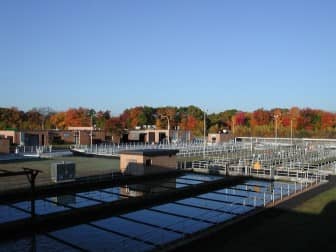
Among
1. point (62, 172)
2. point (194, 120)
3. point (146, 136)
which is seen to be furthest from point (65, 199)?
point (194, 120)

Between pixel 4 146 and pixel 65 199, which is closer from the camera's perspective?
pixel 65 199

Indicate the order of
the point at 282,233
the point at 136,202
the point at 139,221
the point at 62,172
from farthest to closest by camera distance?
the point at 62,172 → the point at 136,202 → the point at 139,221 → the point at 282,233

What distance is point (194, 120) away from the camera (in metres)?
96.2

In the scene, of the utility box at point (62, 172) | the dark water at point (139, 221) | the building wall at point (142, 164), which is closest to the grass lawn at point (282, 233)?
the dark water at point (139, 221)

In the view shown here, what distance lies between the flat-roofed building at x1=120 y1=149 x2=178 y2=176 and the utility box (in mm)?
5327

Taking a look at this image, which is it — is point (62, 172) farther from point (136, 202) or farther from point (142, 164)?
point (136, 202)

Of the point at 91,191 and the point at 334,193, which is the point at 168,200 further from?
the point at 334,193

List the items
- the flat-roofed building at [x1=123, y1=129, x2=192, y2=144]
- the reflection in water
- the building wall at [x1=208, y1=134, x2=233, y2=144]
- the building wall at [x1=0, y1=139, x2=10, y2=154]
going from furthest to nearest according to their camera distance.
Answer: the flat-roofed building at [x1=123, y1=129, x2=192, y2=144] < the building wall at [x1=208, y1=134, x2=233, y2=144] < the building wall at [x1=0, y1=139, x2=10, y2=154] < the reflection in water

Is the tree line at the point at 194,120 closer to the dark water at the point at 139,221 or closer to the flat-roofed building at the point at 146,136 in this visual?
the flat-roofed building at the point at 146,136

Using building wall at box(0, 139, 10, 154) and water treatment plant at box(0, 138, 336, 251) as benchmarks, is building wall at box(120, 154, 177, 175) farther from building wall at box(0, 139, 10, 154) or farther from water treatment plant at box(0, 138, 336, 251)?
building wall at box(0, 139, 10, 154)

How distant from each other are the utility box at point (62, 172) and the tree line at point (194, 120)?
152ft

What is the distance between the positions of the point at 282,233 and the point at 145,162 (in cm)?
1536

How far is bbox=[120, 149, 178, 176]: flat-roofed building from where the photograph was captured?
27.9 m

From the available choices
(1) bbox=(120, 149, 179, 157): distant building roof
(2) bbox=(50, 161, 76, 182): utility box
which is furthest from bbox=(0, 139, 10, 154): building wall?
(2) bbox=(50, 161, 76, 182): utility box
